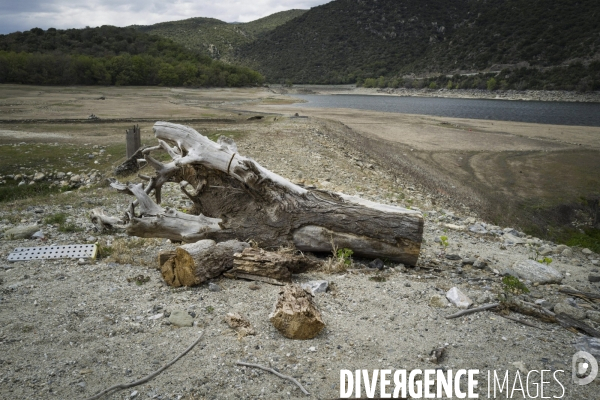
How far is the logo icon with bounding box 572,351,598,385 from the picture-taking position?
3764mm

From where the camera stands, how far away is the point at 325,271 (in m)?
6.17

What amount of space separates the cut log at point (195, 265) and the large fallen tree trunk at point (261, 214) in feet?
3.38

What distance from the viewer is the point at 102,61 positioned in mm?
82062

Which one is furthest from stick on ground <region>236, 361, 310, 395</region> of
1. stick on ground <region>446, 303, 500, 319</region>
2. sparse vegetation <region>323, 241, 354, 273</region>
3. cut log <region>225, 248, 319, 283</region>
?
sparse vegetation <region>323, 241, 354, 273</region>

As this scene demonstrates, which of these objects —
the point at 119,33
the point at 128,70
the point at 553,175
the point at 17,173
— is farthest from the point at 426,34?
the point at 17,173

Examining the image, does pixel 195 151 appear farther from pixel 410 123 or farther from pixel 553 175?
pixel 410 123

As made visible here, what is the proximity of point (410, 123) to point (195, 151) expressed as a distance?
114 ft

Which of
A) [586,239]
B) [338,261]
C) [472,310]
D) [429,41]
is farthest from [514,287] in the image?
[429,41]

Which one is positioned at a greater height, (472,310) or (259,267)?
(259,267)

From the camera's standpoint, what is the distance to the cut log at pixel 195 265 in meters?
5.47

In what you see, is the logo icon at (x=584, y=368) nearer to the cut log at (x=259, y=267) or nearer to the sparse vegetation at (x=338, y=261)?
the sparse vegetation at (x=338, y=261)

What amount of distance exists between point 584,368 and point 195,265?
4.51 metres

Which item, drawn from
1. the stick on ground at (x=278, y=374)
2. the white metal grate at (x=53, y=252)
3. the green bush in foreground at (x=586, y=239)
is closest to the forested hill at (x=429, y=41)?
the green bush in foreground at (x=586, y=239)

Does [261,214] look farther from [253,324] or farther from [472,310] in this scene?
[472,310]
